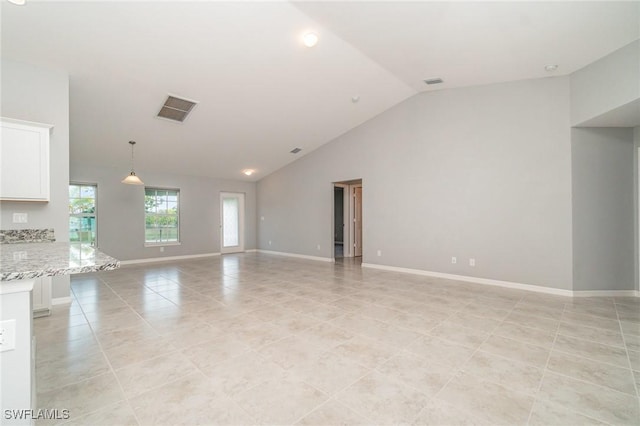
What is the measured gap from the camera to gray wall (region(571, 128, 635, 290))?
433cm

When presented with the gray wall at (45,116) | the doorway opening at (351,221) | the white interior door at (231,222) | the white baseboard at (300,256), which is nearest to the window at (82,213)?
the white interior door at (231,222)

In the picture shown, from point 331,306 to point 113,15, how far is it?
4.11m

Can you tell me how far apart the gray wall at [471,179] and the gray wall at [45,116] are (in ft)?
17.0

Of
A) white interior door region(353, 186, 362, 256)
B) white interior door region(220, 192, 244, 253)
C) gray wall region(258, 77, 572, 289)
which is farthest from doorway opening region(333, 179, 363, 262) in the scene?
white interior door region(220, 192, 244, 253)

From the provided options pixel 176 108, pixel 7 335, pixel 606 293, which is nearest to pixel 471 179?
pixel 606 293

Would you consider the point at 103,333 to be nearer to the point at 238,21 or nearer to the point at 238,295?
the point at 238,295

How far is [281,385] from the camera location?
6.85 ft

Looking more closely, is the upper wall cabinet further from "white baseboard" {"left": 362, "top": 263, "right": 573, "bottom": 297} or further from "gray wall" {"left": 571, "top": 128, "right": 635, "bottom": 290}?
"gray wall" {"left": 571, "top": 128, "right": 635, "bottom": 290}

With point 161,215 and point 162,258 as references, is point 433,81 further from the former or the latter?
point 162,258

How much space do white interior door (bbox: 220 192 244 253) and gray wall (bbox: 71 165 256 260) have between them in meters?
0.19

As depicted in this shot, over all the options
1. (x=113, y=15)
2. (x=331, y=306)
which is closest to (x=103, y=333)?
(x=331, y=306)

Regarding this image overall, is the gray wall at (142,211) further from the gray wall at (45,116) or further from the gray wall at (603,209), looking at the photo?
the gray wall at (603,209)

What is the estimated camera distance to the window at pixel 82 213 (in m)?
6.70

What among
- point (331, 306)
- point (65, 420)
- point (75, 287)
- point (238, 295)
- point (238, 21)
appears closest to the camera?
point (65, 420)
